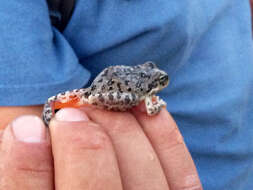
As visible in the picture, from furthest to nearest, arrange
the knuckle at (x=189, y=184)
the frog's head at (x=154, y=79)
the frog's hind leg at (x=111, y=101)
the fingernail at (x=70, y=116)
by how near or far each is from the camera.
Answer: the frog's head at (x=154, y=79)
the frog's hind leg at (x=111, y=101)
the knuckle at (x=189, y=184)
the fingernail at (x=70, y=116)

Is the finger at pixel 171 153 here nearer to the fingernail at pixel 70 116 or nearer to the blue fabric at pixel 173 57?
the fingernail at pixel 70 116

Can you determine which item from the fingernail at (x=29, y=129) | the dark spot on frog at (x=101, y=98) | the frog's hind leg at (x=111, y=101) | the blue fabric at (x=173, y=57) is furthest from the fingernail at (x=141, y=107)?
the fingernail at (x=29, y=129)

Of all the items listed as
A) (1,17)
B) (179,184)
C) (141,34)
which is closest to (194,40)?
(141,34)

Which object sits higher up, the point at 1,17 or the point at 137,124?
the point at 1,17

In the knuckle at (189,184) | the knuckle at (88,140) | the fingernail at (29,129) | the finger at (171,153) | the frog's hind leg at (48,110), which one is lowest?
the knuckle at (189,184)

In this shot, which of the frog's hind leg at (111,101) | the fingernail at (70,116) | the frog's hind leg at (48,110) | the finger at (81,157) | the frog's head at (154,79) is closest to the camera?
the finger at (81,157)

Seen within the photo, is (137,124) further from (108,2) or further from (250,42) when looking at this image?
(250,42)

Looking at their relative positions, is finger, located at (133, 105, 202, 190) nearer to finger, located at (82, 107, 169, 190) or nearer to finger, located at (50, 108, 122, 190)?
finger, located at (82, 107, 169, 190)
